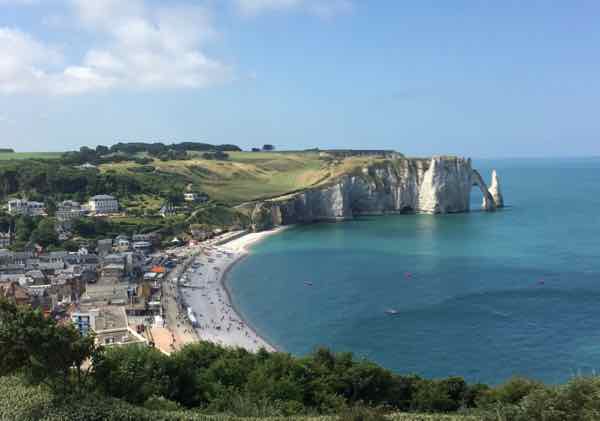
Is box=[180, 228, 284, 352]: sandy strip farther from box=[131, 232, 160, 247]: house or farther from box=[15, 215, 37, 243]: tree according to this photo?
box=[15, 215, 37, 243]: tree

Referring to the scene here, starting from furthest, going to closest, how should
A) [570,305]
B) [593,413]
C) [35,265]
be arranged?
[35,265], [570,305], [593,413]

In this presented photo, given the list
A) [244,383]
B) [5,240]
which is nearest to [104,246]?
[5,240]

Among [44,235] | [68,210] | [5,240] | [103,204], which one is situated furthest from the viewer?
Result: [103,204]

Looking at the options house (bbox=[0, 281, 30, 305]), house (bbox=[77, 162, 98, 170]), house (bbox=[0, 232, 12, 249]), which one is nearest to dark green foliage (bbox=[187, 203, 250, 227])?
house (bbox=[0, 232, 12, 249])

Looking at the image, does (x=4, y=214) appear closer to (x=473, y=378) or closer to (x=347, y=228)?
(x=347, y=228)

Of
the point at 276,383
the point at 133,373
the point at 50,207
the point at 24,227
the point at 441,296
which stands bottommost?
the point at 441,296

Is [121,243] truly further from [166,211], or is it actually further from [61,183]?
[61,183]

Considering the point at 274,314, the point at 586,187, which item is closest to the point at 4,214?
the point at 274,314
